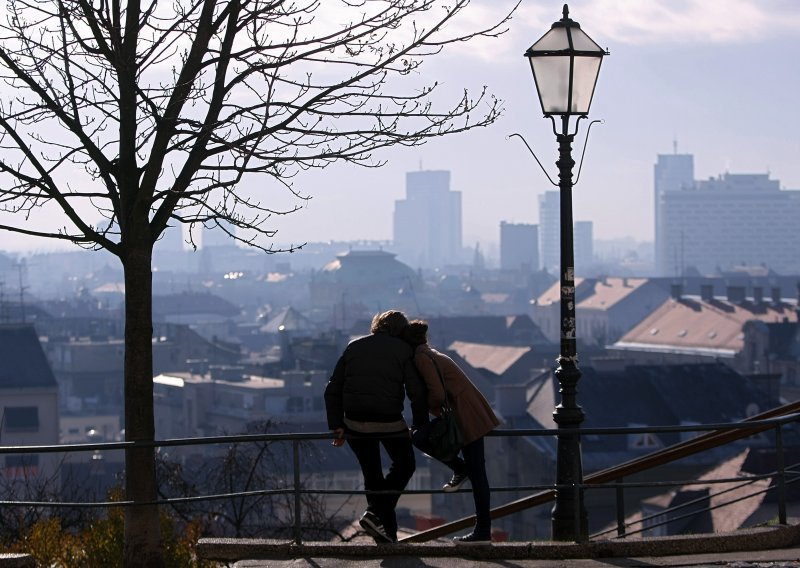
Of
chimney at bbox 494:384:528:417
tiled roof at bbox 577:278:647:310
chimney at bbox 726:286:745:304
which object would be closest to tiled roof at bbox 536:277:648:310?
tiled roof at bbox 577:278:647:310

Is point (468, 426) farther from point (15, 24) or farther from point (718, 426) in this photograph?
point (15, 24)

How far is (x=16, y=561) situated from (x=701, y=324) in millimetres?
117002

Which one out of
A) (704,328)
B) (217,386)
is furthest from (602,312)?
(217,386)

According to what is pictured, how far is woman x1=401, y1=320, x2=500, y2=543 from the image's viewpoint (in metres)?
10.1

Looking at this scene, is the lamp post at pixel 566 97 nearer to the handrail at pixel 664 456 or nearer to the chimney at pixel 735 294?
the handrail at pixel 664 456

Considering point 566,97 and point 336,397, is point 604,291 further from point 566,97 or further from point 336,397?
point 336,397

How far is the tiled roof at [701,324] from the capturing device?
116 metres

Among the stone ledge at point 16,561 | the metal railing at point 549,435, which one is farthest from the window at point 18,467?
the stone ledge at point 16,561

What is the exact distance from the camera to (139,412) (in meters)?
10.7

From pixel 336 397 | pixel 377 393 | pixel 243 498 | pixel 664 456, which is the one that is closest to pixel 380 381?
pixel 377 393

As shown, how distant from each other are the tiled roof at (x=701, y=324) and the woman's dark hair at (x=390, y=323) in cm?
10242

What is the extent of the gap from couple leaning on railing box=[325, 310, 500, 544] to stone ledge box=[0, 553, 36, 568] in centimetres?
210

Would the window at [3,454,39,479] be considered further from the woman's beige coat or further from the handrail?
the woman's beige coat

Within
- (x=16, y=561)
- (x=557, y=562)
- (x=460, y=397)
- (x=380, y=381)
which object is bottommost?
(x=557, y=562)
